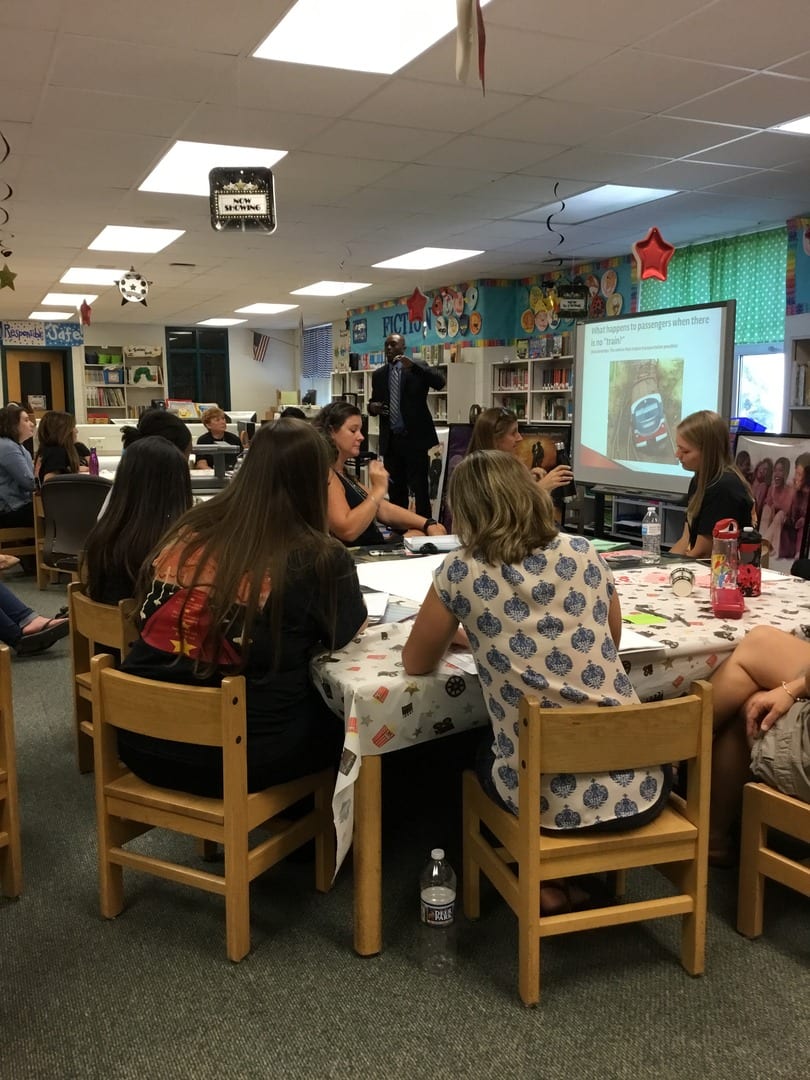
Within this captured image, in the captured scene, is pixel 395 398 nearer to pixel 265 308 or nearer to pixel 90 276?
pixel 90 276

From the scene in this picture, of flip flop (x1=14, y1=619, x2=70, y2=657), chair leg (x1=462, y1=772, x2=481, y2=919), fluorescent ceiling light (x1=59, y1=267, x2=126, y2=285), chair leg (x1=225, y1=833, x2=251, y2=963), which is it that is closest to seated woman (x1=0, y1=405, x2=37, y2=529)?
flip flop (x1=14, y1=619, x2=70, y2=657)

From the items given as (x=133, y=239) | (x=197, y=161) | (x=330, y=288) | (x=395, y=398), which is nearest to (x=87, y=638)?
(x=197, y=161)

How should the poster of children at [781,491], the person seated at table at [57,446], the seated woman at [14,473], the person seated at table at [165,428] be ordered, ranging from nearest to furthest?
the person seated at table at [165,428]
the poster of children at [781,491]
the seated woman at [14,473]
the person seated at table at [57,446]

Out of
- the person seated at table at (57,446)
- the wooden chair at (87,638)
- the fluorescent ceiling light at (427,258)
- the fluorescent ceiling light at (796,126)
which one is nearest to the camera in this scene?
the wooden chair at (87,638)

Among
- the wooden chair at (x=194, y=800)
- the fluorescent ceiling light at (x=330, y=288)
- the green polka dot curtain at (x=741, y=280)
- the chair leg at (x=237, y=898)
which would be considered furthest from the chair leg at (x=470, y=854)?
the fluorescent ceiling light at (x=330, y=288)

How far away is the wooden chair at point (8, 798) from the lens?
6.82ft

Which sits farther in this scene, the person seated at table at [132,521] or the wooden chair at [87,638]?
the person seated at table at [132,521]

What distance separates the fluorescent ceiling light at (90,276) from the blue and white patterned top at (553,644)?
7.88m

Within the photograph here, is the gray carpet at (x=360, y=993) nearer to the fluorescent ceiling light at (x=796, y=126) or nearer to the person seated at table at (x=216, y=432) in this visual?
the fluorescent ceiling light at (x=796, y=126)

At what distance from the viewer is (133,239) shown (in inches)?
280

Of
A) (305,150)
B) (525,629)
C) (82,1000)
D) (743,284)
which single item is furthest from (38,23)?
(743,284)

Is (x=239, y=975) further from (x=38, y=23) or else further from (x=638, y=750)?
(x=38, y=23)

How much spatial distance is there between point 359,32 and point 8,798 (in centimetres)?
286

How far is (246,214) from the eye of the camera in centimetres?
381
